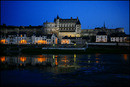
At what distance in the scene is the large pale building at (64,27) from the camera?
8544 cm

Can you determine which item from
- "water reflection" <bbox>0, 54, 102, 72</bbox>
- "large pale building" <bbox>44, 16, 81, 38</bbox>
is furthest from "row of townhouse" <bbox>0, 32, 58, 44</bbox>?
"water reflection" <bbox>0, 54, 102, 72</bbox>

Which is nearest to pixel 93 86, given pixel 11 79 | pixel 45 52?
pixel 11 79

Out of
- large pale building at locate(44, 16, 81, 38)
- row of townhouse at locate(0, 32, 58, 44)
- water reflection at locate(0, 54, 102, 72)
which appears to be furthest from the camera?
large pale building at locate(44, 16, 81, 38)

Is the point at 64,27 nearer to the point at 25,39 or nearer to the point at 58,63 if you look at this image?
the point at 25,39

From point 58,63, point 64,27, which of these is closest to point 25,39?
point 64,27

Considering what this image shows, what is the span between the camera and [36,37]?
224 feet

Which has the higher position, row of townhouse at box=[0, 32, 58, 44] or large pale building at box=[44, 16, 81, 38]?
large pale building at box=[44, 16, 81, 38]

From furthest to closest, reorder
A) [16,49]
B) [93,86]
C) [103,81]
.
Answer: [16,49] → [103,81] → [93,86]

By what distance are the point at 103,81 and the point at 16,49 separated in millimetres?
38452

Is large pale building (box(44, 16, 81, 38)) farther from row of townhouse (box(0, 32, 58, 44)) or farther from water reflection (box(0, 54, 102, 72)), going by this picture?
water reflection (box(0, 54, 102, 72))

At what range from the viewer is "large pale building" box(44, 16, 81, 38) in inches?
3364

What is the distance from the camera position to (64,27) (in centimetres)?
9162

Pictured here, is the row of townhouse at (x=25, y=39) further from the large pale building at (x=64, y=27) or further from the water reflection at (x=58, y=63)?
the water reflection at (x=58, y=63)

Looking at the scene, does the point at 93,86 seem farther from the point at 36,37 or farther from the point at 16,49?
the point at 36,37
